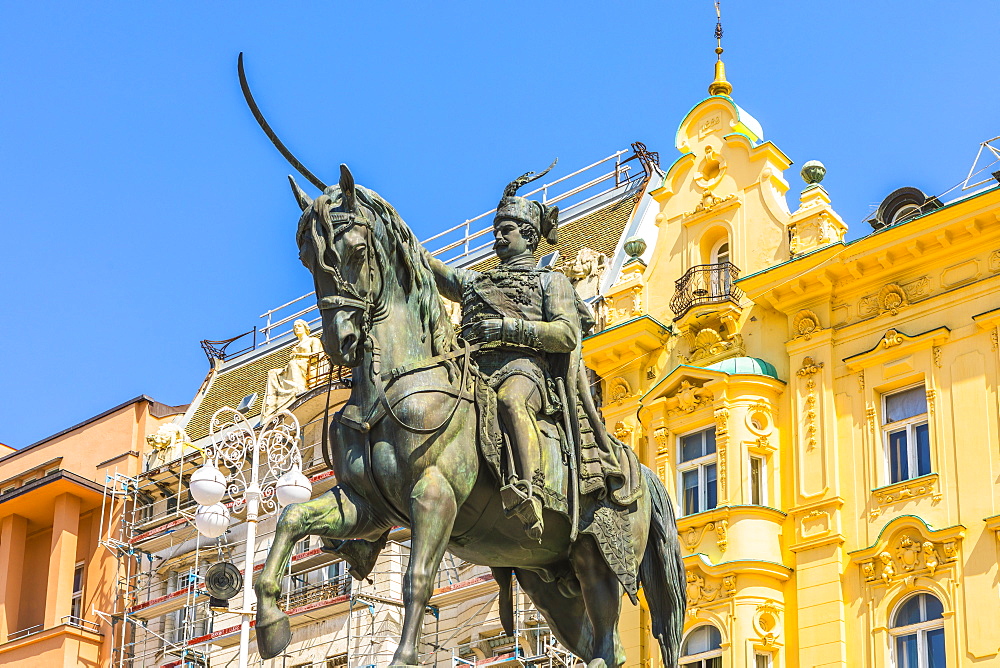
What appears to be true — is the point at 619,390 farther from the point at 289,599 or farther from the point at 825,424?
the point at 289,599

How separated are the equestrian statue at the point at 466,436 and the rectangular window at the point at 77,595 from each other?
34666mm

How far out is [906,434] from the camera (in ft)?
96.5

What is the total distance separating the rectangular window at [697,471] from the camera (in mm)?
30984

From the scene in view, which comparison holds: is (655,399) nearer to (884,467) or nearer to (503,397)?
(884,467)

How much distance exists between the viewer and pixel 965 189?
29.9 meters

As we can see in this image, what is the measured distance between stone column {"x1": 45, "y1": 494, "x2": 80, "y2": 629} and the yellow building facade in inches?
685

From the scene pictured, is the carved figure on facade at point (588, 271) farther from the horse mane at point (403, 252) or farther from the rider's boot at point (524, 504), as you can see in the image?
the rider's boot at point (524, 504)

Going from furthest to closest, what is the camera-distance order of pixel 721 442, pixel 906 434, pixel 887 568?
pixel 721 442 → pixel 906 434 → pixel 887 568

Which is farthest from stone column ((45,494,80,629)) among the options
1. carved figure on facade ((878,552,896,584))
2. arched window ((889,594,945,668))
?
arched window ((889,594,945,668))

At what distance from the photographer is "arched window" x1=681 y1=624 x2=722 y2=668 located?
29406 millimetres

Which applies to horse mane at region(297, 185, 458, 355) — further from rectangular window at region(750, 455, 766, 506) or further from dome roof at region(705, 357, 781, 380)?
dome roof at region(705, 357, 781, 380)

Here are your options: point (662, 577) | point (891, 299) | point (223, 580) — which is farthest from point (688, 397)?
point (662, 577)

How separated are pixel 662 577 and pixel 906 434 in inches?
710

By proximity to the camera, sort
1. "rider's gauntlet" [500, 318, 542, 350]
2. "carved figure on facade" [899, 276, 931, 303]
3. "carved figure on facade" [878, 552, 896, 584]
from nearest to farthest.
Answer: "rider's gauntlet" [500, 318, 542, 350], "carved figure on facade" [878, 552, 896, 584], "carved figure on facade" [899, 276, 931, 303]
